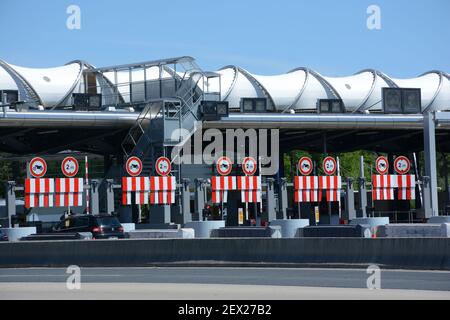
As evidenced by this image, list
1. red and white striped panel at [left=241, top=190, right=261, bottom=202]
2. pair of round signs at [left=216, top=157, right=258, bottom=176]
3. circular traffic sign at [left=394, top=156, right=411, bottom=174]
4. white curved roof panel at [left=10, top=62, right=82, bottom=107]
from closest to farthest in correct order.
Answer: pair of round signs at [left=216, top=157, right=258, bottom=176]
red and white striped panel at [left=241, top=190, right=261, bottom=202]
circular traffic sign at [left=394, top=156, right=411, bottom=174]
white curved roof panel at [left=10, top=62, right=82, bottom=107]

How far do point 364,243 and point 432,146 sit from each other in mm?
30988

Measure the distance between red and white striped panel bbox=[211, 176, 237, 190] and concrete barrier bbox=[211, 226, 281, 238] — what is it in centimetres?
653

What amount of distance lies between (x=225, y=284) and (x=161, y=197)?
24210 mm

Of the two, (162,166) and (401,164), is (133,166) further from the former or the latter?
(401,164)

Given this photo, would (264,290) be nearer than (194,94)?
Yes

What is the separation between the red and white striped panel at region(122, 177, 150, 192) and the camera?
4403cm

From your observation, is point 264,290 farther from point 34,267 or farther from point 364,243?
point 34,267

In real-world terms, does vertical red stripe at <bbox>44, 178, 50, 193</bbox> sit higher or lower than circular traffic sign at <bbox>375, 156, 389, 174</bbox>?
lower

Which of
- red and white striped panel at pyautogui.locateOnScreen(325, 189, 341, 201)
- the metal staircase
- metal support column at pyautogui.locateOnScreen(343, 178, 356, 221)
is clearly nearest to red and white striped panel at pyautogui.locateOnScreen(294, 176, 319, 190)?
red and white striped panel at pyautogui.locateOnScreen(325, 189, 341, 201)

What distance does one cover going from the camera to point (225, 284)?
71.6ft

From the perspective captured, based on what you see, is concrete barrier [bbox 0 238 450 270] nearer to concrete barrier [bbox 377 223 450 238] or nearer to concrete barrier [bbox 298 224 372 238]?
concrete barrier [bbox 298 224 372 238]

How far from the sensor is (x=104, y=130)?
5881 cm
